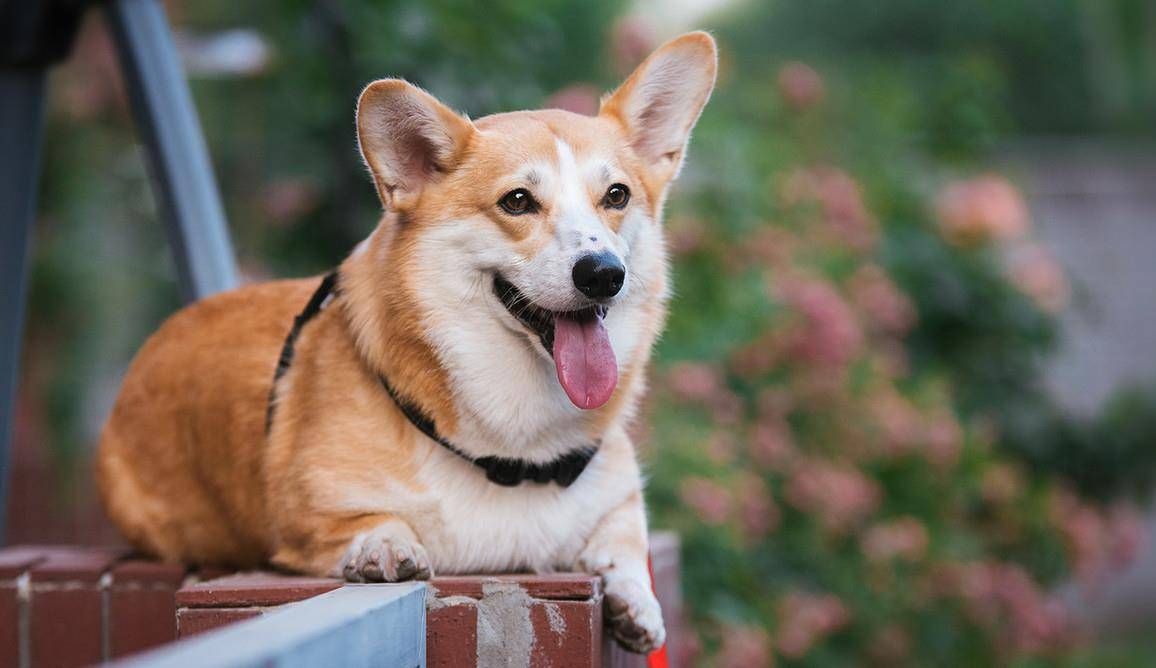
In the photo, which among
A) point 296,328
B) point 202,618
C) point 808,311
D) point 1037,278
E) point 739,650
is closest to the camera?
point 202,618

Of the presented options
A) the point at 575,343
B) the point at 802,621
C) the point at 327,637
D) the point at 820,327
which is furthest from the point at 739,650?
the point at 327,637

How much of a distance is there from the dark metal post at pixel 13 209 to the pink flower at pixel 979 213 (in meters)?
4.81

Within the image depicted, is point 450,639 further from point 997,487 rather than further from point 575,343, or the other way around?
point 997,487

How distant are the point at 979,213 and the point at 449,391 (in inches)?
198

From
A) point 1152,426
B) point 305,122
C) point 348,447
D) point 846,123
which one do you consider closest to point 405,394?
point 348,447

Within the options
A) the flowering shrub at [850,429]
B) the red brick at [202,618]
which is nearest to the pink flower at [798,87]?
the flowering shrub at [850,429]

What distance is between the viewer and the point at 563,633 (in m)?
2.22

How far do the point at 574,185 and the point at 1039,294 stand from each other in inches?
197

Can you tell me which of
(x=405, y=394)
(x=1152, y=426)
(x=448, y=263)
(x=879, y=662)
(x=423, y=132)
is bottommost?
(x=879, y=662)

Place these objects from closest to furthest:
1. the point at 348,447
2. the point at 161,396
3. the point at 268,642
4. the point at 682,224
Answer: the point at 268,642 < the point at 348,447 < the point at 161,396 < the point at 682,224

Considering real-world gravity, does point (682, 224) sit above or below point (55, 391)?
above

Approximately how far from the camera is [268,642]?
4.88ft

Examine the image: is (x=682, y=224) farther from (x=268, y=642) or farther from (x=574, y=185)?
(x=268, y=642)

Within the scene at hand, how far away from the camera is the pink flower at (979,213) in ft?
22.8
